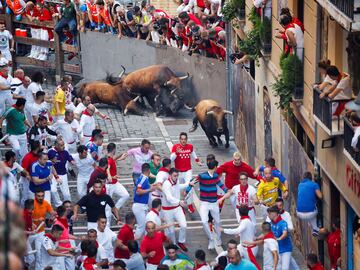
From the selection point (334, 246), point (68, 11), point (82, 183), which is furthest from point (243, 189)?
point (68, 11)

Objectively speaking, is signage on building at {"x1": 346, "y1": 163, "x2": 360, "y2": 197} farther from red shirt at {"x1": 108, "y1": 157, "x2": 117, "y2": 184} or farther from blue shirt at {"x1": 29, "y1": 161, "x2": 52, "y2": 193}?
blue shirt at {"x1": 29, "y1": 161, "x2": 52, "y2": 193}

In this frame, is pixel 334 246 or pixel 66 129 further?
pixel 66 129

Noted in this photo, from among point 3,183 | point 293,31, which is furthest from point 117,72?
point 3,183

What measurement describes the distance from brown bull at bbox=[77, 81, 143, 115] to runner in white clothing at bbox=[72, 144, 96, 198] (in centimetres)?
1029

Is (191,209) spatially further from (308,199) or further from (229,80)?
(229,80)

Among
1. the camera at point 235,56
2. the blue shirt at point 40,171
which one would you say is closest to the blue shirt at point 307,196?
the blue shirt at point 40,171

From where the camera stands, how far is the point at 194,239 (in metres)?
19.0

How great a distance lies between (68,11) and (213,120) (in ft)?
30.5

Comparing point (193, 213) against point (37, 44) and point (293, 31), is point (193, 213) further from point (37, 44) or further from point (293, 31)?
point (37, 44)

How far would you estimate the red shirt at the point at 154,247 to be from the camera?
590 inches

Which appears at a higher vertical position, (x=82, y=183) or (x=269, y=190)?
(x=269, y=190)

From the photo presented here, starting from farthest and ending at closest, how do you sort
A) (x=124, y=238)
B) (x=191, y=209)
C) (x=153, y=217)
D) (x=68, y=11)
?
1. (x=68, y=11)
2. (x=191, y=209)
3. (x=153, y=217)
4. (x=124, y=238)

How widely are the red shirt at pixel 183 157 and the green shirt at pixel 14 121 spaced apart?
3.58 metres

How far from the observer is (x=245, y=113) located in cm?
2470
